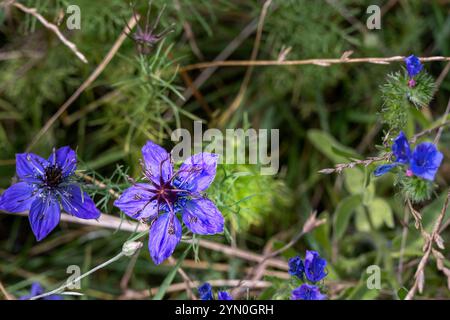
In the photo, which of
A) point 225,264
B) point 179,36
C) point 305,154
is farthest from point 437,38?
point 225,264

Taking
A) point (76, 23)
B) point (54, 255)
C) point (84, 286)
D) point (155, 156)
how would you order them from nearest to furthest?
point (155, 156), point (76, 23), point (84, 286), point (54, 255)

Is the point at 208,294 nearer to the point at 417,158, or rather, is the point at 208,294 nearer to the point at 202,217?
the point at 202,217

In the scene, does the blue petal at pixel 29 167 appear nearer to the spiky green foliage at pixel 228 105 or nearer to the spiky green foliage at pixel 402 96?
the spiky green foliage at pixel 228 105

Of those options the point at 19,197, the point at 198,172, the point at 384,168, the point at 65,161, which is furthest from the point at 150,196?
the point at 384,168

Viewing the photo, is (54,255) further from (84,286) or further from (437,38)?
(437,38)

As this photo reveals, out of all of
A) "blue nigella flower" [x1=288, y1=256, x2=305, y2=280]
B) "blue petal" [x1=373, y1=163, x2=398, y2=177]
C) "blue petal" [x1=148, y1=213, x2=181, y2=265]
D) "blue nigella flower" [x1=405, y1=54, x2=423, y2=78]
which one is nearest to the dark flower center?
"blue petal" [x1=148, y1=213, x2=181, y2=265]

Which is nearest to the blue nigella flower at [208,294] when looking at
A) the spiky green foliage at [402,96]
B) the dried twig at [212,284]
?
the dried twig at [212,284]
